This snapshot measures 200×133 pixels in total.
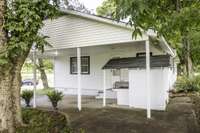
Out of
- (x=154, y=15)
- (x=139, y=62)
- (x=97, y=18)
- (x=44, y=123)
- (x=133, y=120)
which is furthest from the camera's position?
(x=139, y=62)

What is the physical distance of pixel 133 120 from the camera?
347 inches

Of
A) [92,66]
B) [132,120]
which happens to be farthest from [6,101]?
[92,66]

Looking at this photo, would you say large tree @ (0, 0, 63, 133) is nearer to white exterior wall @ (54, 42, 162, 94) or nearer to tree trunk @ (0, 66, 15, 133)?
tree trunk @ (0, 66, 15, 133)

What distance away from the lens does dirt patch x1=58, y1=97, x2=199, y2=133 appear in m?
7.65

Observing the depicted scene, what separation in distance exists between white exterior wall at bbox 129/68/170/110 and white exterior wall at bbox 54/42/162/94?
2.80 m

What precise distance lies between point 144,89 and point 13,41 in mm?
5955

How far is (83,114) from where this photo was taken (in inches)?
395

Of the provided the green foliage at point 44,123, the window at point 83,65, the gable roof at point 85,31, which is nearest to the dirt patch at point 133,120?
the green foliage at point 44,123

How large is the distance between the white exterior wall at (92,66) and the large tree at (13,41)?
5983mm

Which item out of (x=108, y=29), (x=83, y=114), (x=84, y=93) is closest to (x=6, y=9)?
(x=108, y=29)

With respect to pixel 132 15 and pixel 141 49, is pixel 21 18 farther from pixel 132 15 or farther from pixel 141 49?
pixel 141 49

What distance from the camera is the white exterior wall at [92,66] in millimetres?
14500

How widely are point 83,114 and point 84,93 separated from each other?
22.8 feet

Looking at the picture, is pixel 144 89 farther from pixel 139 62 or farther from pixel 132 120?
pixel 132 120
